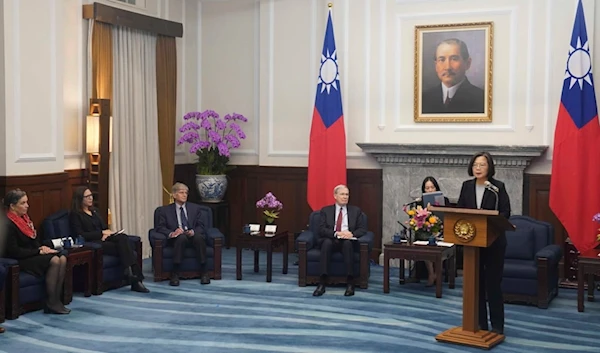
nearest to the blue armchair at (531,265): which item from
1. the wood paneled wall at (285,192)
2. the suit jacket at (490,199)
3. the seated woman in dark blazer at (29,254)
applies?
the suit jacket at (490,199)

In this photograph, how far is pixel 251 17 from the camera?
11.1 metres

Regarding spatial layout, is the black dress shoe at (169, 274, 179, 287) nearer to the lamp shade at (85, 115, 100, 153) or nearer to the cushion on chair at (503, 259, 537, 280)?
the lamp shade at (85, 115, 100, 153)

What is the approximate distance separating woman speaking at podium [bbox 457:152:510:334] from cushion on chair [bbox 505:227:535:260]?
1672 millimetres

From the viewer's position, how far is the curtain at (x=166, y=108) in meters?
10.6

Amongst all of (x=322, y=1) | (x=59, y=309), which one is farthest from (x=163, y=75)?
(x=59, y=309)

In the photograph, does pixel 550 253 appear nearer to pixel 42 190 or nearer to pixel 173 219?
A: pixel 173 219

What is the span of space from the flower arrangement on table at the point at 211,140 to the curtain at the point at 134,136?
19.6 inches

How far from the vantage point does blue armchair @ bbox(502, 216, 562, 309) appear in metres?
7.41

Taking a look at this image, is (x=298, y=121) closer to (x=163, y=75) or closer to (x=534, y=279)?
(x=163, y=75)

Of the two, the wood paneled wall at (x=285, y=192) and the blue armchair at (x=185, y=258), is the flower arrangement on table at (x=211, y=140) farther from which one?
the blue armchair at (x=185, y=258)

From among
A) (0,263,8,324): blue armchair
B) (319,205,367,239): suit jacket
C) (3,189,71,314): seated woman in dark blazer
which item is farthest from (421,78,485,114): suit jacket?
(0,263,8,324): blue armchair

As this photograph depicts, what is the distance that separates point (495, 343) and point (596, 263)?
1723 mm

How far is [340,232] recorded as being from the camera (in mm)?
8422

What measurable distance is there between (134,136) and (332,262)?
349 centimetres
